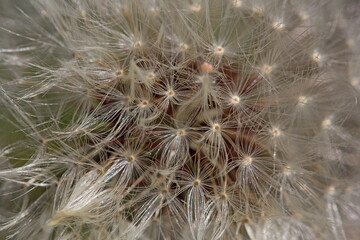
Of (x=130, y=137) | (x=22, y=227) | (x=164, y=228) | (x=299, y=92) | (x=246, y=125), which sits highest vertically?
(x=299, y=92)

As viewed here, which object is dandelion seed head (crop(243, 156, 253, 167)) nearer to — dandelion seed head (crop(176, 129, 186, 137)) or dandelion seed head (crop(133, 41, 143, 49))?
dandelion seed head (crop(176, 129, 186, 137))

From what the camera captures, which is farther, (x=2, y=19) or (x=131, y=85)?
(x=2, y=19)

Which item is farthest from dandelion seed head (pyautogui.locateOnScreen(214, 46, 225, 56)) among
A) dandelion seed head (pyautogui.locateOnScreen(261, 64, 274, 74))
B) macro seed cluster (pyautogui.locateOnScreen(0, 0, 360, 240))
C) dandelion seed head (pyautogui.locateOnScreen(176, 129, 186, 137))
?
dandelion seed head (pyautogui.locateOnScreen(176, 129, 186, 137))

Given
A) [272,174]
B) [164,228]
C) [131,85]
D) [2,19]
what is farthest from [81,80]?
[272,174]

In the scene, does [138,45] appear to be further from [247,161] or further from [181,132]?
[247,161]

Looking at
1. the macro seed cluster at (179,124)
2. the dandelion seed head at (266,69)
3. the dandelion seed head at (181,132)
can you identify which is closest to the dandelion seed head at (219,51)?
the macro seed cluster at (179,124)

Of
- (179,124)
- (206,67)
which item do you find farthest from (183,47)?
(179,124)

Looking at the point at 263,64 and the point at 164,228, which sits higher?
the point at 263,64

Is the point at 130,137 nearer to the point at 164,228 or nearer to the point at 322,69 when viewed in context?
the point at 164,228
